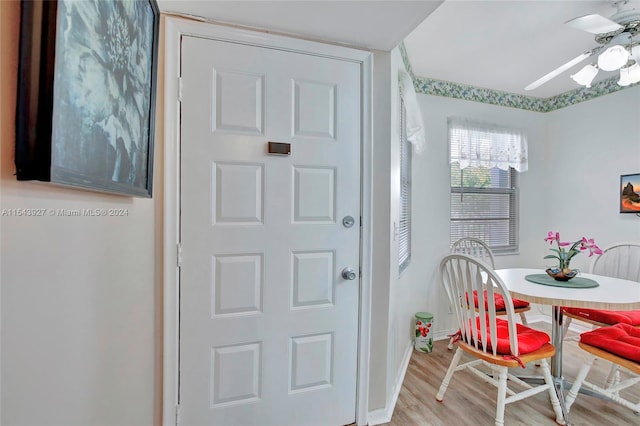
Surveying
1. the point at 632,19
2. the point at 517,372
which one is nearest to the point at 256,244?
the point at 517,372

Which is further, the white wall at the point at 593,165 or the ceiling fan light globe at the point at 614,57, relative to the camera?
the white wall at the point at 593,165

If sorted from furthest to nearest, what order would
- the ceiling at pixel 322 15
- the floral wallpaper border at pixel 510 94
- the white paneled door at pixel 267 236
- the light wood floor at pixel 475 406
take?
1. the floral wallpaper border at pixel 510 94
2. the light wood floor at pixel 475 406
3. the white paneled door at pixel 267 236
4. the ceiling at pixel 322 15

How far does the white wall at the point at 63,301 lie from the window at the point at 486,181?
9.50 feet

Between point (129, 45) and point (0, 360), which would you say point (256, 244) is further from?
point (0, 360)

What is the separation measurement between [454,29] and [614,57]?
916mm

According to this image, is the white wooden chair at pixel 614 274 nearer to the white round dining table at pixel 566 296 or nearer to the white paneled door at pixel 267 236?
the white round dining table at pixel 566 296

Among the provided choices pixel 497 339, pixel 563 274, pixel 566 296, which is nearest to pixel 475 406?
pixel 497 339

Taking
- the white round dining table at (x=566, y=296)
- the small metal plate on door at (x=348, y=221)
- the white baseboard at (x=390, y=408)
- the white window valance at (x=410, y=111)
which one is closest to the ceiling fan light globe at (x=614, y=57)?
the white window valance at (x=410, y=111)

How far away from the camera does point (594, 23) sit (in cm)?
171

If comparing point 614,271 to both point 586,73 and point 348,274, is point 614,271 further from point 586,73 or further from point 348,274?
point 348,274

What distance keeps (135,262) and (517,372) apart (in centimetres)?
276

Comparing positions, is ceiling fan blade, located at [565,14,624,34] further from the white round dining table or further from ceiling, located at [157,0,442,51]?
the white round dining table

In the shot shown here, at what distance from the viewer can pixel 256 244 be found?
63.6 inches

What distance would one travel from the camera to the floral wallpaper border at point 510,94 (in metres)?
3.08
